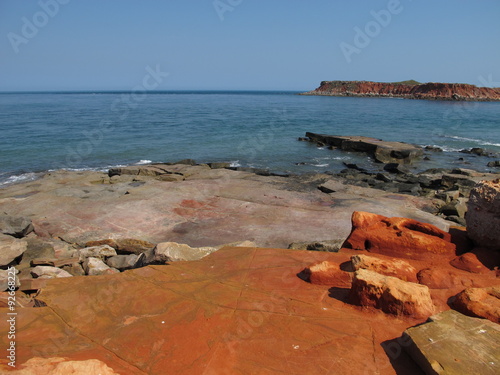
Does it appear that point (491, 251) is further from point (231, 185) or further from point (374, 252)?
point (231, 185)

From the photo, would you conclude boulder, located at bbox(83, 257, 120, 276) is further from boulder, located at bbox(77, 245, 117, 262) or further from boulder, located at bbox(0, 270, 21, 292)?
boulder, located at bbox(0, 270, 21, 292)

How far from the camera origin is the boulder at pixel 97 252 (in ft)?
28.7

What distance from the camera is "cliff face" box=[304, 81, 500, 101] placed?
10845 cm

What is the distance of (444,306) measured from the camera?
15.9 ft

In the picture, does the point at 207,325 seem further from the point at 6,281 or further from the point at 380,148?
the point at 380,148

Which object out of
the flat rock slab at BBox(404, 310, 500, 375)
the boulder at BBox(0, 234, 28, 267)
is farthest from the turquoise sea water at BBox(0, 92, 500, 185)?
the flat rock slab at BBox(404, 310, 500, 375)

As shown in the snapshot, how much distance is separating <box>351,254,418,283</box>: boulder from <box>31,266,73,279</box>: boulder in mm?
5673

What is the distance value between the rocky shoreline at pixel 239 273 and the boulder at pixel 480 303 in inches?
0.5

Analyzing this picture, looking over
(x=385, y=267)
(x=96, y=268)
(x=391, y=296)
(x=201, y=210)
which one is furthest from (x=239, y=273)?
(x=201, y=210)

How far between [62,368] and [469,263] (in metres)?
5.81

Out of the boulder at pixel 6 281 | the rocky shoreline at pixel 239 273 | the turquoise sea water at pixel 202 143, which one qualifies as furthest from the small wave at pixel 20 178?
the boulder at pixel 6 281

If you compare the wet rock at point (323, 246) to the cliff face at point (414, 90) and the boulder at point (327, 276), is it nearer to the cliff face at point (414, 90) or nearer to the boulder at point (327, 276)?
the boulder at point (327, 276)

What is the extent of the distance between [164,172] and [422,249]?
1466 centimetres

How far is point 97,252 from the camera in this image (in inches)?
347
